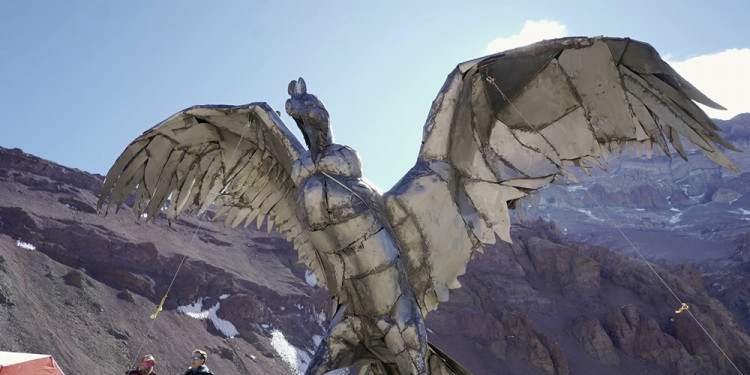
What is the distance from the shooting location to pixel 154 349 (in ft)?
118

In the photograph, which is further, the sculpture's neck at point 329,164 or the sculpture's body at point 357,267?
the sculpture's neck at point 329,164

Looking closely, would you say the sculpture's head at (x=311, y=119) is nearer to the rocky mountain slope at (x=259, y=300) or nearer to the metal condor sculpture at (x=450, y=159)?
the metal condor sculpture at (x=450, y=159)

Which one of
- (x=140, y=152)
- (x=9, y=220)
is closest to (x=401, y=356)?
(x=140, y=152)

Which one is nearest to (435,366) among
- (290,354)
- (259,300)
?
(290,354)

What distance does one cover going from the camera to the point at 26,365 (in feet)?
30.7

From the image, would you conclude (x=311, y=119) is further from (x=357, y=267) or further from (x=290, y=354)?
(x=290, y=354)

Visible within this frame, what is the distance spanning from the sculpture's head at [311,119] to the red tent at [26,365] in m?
5.11

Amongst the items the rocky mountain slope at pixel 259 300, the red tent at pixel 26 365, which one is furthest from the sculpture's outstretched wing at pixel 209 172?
the rocky mountain slope at pixel 259 300

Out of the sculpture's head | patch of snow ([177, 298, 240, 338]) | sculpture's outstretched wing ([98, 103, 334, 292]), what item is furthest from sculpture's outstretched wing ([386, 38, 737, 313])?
patch of snow ([177, 298, 240, 338])

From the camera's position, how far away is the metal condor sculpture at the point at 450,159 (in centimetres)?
682

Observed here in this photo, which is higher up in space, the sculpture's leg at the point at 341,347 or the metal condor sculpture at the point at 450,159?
the metal condor sculpture at the point at 450,159

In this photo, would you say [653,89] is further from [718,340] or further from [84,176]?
[84,176]

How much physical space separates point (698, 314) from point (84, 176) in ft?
156

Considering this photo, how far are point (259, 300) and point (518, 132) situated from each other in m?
41.7
